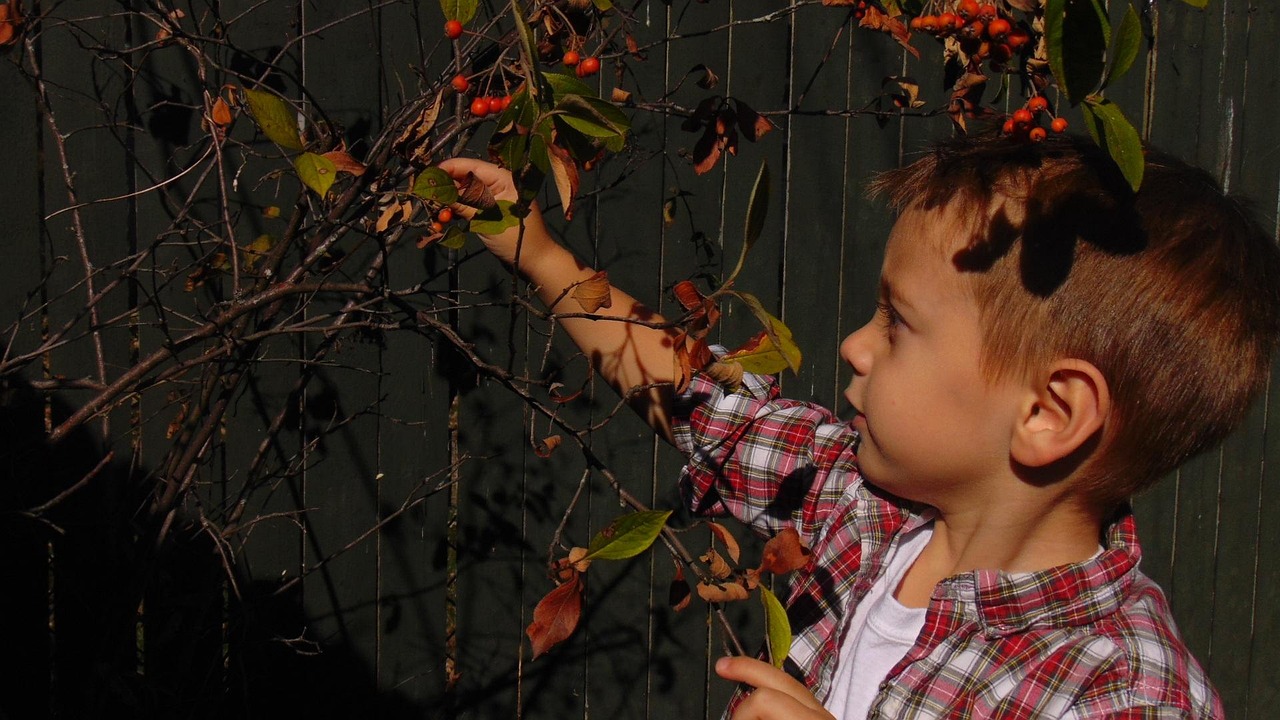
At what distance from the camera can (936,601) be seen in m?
1.34

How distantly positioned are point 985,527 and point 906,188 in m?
0.44

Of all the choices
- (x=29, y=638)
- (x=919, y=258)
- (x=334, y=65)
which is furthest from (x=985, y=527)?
(x=29, y=638)

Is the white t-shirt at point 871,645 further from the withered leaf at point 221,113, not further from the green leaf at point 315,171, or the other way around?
the withered leaf at point 221,113

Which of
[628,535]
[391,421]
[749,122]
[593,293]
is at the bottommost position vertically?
[391,421]

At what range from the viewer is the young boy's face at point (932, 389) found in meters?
1.28

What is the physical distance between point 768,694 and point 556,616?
10.5 inches

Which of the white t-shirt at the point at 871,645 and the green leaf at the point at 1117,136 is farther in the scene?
the white t-shirt at the point at 871,645

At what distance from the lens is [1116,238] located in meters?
1.22

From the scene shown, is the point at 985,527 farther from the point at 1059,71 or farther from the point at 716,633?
the point at 716,633

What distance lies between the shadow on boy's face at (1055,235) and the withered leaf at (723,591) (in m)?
0.46

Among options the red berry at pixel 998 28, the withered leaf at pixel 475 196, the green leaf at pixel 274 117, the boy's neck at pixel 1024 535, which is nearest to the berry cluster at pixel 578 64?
the withered leaf at pixel 475 196

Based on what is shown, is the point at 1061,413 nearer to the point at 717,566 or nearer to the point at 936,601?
the point at 936,601

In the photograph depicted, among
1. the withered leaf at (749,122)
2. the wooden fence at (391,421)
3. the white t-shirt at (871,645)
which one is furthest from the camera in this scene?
the wooden fence at (391,421)

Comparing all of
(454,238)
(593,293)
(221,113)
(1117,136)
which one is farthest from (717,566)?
(221,113)
